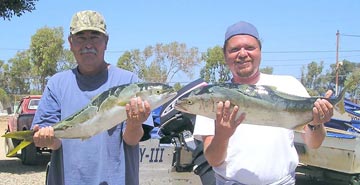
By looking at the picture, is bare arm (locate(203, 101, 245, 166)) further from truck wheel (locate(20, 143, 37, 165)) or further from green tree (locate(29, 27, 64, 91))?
green tree (locate(29, 27, 64, 91))

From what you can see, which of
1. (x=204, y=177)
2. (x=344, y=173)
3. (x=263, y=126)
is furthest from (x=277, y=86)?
(x=344, y=173)

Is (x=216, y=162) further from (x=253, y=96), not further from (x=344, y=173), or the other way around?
(x=344, y=173)

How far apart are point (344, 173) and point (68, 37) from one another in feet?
16.4

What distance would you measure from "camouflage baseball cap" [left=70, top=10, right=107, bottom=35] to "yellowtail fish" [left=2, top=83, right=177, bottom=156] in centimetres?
44

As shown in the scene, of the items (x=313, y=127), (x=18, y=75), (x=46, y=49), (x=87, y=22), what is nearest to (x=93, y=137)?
(x=87, y=22)

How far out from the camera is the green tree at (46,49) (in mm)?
47531

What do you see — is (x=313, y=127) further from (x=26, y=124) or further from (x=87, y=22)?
(x=26, y=124)

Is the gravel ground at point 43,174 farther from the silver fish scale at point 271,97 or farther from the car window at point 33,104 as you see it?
the silver fish scale at point 271,97

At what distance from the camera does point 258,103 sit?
2.77m

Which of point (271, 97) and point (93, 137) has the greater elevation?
point (271, 97)

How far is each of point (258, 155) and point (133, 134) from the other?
75 cm

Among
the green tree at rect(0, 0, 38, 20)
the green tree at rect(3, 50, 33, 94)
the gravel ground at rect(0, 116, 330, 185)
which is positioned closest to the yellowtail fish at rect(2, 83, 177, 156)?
the gravel ground at rect(0, 116, 330, 185)

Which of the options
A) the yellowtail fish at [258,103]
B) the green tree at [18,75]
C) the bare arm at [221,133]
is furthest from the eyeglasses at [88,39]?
the green tree at [18,75]

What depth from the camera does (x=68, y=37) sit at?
10.2ft
